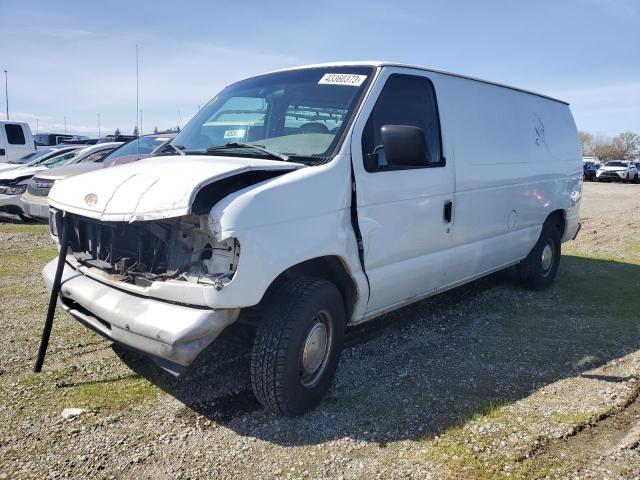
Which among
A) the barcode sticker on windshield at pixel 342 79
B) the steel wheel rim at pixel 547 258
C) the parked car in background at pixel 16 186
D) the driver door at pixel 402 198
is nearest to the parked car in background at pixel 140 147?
the parked car in background at pixel 16 186

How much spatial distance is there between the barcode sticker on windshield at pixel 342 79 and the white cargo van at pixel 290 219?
0.05 ft

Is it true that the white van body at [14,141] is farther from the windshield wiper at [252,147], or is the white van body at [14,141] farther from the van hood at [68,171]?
the windshield wiper at [252,147]

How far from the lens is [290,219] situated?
3.15 metres

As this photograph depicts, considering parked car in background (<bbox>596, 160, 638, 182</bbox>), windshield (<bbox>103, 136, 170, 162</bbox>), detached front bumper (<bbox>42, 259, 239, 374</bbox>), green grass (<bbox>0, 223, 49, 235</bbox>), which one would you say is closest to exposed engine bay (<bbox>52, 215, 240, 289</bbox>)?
detached front bumper (<bbox>42, 259, 239, 374</bbox>)

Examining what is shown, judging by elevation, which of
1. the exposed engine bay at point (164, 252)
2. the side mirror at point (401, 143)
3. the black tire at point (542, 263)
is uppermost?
the side mirror at point (401, 143)

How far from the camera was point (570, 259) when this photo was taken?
8.59 meters

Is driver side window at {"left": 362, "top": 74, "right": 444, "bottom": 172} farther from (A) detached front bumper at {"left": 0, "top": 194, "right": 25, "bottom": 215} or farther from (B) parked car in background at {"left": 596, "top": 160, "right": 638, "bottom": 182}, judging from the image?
(B) parked car in background at {"left": 596, "top": 160, "right": 638, "bottom": 182}

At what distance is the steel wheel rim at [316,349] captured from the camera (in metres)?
3.38

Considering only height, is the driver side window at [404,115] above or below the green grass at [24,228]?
above

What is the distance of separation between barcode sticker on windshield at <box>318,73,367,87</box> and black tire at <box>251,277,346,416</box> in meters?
1.46

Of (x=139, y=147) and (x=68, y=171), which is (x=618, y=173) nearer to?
(x=139, y=147)

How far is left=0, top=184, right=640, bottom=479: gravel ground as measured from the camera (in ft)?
9.73

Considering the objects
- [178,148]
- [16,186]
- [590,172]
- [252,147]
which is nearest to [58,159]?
[16,186]

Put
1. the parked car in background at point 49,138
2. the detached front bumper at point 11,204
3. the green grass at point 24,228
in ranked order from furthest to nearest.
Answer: the parked car in background at point 49,138 → the detached front bumper at point 11,204 → the green grass at point 24,228
